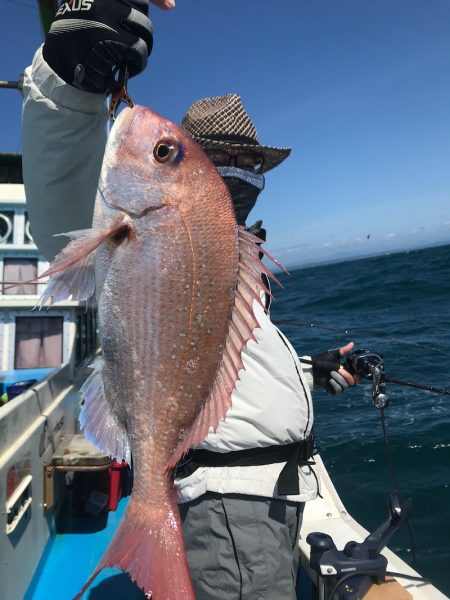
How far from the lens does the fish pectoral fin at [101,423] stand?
4.51 ft

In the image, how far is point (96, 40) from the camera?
1.40 meters

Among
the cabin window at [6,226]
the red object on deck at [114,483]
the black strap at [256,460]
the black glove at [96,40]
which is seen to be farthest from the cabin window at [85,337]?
the black glove at [96,40]

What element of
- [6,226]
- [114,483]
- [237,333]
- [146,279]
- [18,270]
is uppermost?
[6,226]

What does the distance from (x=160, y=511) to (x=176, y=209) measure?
95 cm

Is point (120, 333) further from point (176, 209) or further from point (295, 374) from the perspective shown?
point (295, 374)

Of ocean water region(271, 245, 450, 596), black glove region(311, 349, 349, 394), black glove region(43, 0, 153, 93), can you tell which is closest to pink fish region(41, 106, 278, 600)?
black glove region(43, 0, 153, 93)

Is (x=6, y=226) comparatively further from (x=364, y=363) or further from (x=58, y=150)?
(x=364, y=363)

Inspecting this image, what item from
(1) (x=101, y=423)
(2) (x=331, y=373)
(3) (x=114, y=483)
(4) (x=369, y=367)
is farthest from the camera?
(3) (x=114, y=483)

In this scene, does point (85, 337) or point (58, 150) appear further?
point (85, 337)

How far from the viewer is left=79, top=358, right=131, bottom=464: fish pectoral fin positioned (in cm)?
→ 138

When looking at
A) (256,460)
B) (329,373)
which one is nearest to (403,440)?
(329,373)

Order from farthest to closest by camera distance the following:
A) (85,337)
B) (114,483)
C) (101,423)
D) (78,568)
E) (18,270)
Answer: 1. (85,337)
2. (18,270)
3. (114,483)
4. (78,568)
5. (101,423)

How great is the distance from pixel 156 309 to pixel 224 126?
116cm

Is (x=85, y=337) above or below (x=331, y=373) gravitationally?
below
